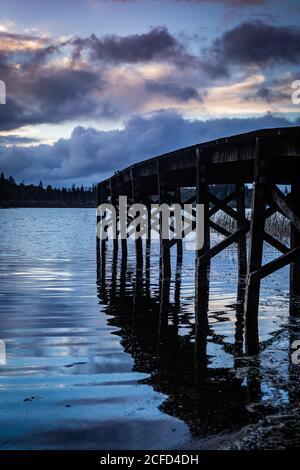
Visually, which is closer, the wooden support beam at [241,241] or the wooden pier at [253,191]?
the wooden pier at [253,191]

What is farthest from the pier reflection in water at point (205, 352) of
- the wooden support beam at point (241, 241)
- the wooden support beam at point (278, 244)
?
the wooden support beam at point (241, 241)

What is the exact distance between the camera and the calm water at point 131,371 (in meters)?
3.96

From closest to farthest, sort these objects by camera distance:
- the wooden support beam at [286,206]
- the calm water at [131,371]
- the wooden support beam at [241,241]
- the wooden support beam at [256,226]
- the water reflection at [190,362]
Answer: the calm water at [131,371] → the water reflection at [190,362] → the wooden support beam at [286,206] → the wooden support beam at [256,226] → the wooden support beam at [241,241]

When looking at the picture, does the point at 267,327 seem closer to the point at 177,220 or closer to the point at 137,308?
the point at 137,308

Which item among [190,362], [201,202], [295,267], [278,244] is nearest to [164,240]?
[201,202]

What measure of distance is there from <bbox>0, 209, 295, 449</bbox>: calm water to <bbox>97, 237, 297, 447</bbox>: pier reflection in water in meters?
0.02

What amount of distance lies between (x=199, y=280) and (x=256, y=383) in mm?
5304

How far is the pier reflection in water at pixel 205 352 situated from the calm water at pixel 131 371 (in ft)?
0.05

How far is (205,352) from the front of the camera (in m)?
6.35

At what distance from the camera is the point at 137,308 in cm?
975

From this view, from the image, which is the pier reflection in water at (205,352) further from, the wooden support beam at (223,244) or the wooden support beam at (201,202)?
the wooden support beam at (223,244)

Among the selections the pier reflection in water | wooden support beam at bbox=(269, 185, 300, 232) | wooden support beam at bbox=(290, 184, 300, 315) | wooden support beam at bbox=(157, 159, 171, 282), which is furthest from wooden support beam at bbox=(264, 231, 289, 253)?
wooden support beam at bbox=(157, 159, 171, 282)

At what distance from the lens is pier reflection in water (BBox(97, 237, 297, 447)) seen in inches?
173
